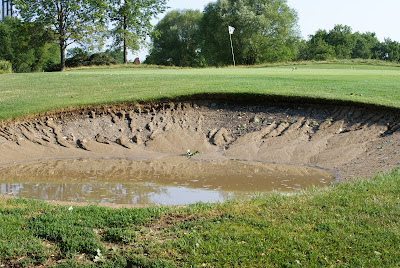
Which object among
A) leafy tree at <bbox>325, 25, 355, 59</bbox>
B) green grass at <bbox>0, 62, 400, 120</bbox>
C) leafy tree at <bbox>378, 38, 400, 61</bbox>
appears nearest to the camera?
green grass at <bbox>0, 62, 400, 120</bbox>

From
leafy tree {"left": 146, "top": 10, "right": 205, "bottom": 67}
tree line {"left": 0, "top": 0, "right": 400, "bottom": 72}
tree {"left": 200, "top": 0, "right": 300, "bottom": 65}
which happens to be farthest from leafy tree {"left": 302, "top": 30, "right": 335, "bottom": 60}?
leafy tree {"left": 146, "top": 10, "right": 205, "bottom": 67}

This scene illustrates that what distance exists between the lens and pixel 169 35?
75125 millimetres

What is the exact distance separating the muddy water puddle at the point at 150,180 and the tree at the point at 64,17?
32.0m

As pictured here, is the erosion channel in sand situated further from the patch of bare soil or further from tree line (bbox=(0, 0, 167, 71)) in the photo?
tree line (bbox=(0, 0, 167, 71))

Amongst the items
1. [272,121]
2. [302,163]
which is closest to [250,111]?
[272,121]

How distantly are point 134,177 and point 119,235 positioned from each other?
4.59 m

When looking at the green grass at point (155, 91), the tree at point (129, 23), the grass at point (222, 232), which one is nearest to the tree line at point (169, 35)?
the tree at point (129, 23)

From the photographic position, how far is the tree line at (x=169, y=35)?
40.8 meters

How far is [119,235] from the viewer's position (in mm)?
4406

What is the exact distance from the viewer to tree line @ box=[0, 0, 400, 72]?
40.8 metres

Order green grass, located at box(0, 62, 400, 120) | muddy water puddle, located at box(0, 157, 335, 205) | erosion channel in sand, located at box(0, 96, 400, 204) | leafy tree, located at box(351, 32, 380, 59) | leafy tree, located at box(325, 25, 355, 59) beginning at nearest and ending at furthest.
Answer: muddy water puddle, located at box(0, 157, 335, 205), erosion channel in sand, located at box(0, 96, 400, 204), green grass, located at box(0, 62, 400, 120), leafy tree, located at box(325, 25, 355, 59), leafy tree, located at box(351, 32, 380, 59)

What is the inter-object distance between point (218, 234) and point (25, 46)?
4643 cm

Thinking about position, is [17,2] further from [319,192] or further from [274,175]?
[319,192]

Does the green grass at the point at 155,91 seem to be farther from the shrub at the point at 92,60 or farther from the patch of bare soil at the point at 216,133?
the shrub at the point at 92,60
